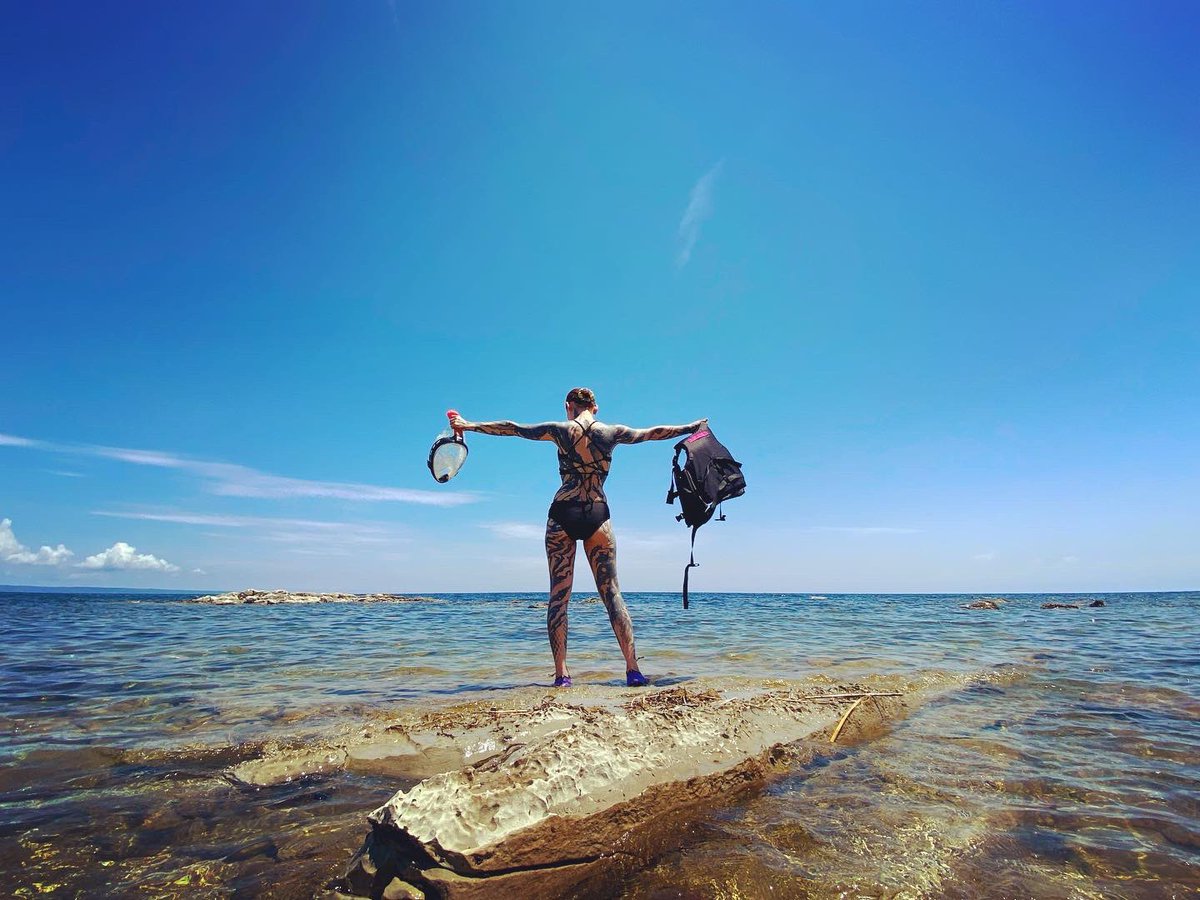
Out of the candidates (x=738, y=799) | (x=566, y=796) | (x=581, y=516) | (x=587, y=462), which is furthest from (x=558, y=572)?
A: (x=566, y=796)

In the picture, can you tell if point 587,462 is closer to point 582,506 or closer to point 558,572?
point 582,506

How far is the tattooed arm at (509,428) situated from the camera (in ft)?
17.7

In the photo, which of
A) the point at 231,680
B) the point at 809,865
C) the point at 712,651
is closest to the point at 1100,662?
the point at 712,651

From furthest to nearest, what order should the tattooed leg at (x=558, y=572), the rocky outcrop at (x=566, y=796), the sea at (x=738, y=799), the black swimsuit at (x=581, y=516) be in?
1. the tattooed leg at (x=558, y=572)
2. the black swimsuit at (x=581, y=516)
3. the sea at (x=738, y=799)
4. the rocky outcrop at (x=566, y=796)

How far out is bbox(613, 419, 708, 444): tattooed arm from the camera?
18.0ft

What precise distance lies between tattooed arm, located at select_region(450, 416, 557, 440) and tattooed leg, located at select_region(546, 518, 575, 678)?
2.69 ft

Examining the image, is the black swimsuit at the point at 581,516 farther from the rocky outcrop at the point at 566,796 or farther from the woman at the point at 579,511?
the rocky outcrop at the point at 566,796

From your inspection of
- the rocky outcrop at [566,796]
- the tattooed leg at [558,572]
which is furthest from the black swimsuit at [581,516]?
the rocky outcrop at [566,796]

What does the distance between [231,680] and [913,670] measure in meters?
7.65

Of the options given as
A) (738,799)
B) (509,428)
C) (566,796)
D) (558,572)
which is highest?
(509,428)

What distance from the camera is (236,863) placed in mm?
2203

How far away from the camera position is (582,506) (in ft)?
17.3

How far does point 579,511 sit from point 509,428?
102 centimetres

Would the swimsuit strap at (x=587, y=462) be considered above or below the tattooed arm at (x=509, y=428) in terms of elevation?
below
